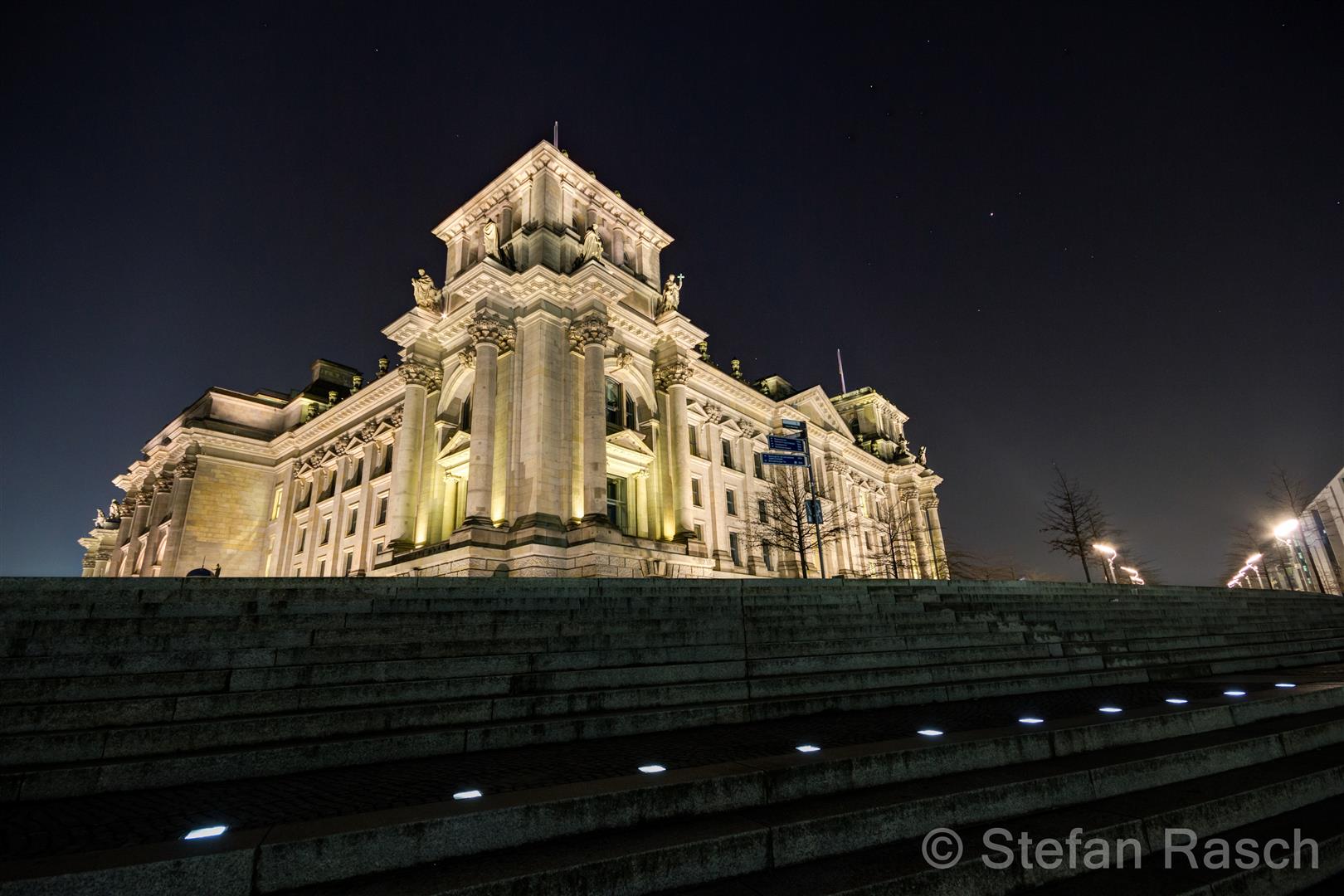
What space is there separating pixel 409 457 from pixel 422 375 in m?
4.71

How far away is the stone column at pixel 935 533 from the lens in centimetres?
6656

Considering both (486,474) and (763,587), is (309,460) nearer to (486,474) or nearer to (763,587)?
(486,474)

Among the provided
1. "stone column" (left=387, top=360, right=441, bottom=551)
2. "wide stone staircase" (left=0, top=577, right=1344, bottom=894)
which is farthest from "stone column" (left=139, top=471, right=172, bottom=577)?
"wide stone staircase" (left=0, top=577, right=1344, bottom=894)

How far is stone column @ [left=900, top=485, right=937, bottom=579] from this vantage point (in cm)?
6469

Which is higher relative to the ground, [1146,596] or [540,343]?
[540,343]

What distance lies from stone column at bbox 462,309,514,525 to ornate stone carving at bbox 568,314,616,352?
3.16m

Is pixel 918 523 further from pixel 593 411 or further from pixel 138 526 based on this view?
pixel 138 526

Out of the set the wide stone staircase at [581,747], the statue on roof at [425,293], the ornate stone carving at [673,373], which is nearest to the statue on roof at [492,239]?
the statue on roof at [425,293]

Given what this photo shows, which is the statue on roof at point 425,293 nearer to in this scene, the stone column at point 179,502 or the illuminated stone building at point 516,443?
the illuminated stone building at point 516,443

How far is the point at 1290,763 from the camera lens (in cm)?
557

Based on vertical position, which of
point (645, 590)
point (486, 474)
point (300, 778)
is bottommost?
point (300, 778)

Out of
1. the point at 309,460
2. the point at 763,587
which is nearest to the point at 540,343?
the point at 763,587

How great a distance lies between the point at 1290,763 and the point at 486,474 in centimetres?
2652

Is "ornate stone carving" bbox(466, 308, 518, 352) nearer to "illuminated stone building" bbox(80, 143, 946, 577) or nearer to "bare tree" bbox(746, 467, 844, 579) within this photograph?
"illuminated stone building" bbox(80, 143, 946, 577)
